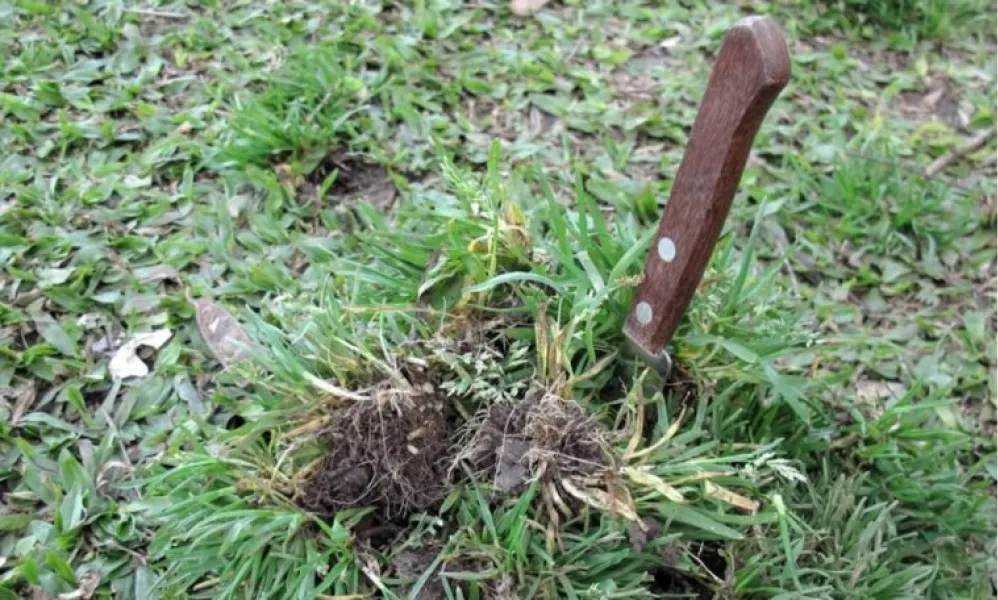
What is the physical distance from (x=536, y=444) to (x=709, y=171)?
23.6 inches

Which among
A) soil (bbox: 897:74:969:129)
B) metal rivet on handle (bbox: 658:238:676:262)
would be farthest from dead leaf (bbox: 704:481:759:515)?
soil (bbox: 897:74:969:129)

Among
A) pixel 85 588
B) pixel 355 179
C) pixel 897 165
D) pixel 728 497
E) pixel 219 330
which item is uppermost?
pixel 897 165

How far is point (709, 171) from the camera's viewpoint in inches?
58.6

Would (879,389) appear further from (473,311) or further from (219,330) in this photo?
(219,330)

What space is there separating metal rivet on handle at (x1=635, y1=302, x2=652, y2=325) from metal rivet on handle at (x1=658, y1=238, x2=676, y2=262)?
0.42 ft

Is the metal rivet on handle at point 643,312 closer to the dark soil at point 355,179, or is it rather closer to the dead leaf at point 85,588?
the dark soil at point 355,179

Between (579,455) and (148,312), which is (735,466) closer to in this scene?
(579,455)

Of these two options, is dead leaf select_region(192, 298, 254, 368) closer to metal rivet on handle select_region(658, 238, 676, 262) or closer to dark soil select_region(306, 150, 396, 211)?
dark soil select_region(306, 150, 396, 211)

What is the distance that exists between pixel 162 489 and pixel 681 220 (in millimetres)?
1246

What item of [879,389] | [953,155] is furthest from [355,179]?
[953,155]

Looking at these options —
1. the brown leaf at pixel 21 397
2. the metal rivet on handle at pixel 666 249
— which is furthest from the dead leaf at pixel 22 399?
the metal rivet on handle at pixel 666 249

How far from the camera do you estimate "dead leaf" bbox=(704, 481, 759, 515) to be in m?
1.63

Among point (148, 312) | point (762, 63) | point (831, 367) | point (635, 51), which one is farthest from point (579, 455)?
point (635, 51)

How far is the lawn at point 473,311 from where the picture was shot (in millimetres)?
1699
